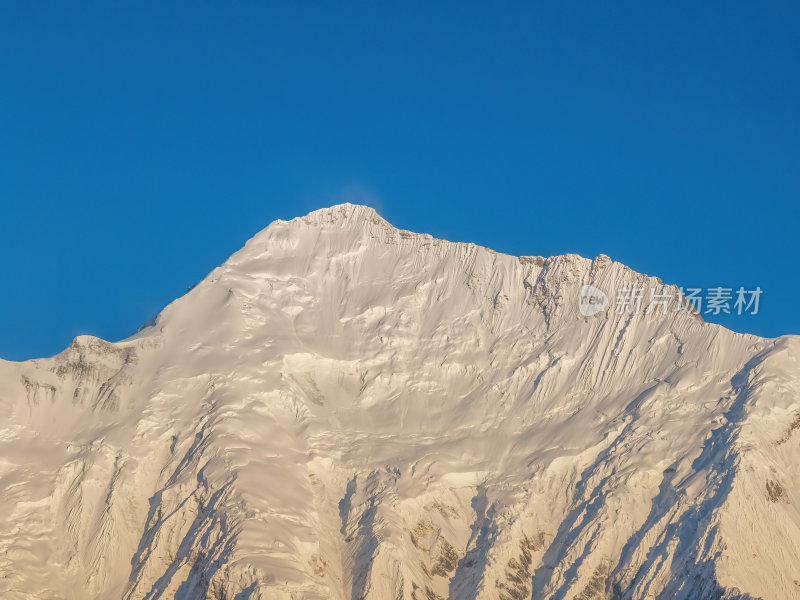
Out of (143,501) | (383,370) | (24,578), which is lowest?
(24,578)

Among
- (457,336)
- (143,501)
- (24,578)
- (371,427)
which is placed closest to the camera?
(24,578)

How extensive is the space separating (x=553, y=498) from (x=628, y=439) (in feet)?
40.5

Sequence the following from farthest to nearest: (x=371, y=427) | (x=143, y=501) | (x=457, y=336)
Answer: (x=457, y=336), (x=371, y=427), (x=143, y=501)

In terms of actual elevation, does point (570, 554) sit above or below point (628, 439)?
below

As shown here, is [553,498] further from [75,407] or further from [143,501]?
[75,407]

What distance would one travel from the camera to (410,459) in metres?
175

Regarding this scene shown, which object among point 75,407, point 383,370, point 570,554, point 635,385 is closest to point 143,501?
point 75,407

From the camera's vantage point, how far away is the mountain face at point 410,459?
15912cm

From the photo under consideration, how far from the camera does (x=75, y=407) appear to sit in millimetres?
184375

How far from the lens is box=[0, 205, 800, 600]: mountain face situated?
159m

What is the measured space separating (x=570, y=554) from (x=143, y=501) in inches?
1978

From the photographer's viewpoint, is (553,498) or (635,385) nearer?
(553,498)

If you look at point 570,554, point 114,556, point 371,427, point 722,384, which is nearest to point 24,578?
point 114,556

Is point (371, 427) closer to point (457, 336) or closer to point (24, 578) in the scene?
point (457, 336)
